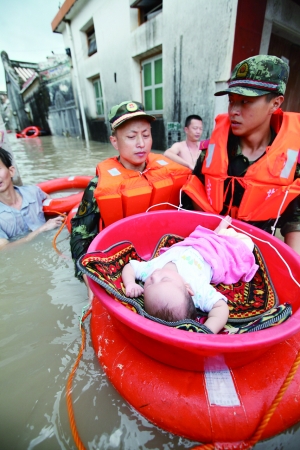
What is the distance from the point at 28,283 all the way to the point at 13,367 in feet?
2.67

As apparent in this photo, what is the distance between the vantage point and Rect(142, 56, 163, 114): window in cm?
632

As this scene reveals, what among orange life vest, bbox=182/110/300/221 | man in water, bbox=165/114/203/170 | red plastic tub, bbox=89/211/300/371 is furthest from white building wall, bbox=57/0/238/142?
red plastic tub, bbox=89/211/300/371

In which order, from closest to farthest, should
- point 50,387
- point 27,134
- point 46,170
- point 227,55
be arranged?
1. point 50,387
2. point 227,55
3. point 46,170
4. point 27,134

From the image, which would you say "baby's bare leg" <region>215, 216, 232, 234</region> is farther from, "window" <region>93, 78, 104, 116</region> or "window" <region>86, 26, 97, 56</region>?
"window" <region>86, 26, 97, 56</region>

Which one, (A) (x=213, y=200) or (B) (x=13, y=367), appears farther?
(A) (x=213, y=200)

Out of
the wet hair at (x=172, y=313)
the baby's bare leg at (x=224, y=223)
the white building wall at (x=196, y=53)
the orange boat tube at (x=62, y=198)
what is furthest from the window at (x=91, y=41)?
the wet hair at (x=172, y=313)

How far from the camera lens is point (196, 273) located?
1.40m

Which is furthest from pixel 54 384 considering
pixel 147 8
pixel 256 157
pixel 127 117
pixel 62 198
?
pixel 147 8

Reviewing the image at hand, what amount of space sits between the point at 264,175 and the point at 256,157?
18 centimetres

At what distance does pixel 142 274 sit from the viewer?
4.93ft

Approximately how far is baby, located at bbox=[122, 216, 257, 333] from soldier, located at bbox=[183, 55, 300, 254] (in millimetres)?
204

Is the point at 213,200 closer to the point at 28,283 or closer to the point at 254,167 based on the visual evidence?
the point at 254,167

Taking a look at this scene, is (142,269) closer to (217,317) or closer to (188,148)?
(217,317)

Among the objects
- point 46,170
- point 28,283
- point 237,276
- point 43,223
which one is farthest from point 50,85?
point 237,276
